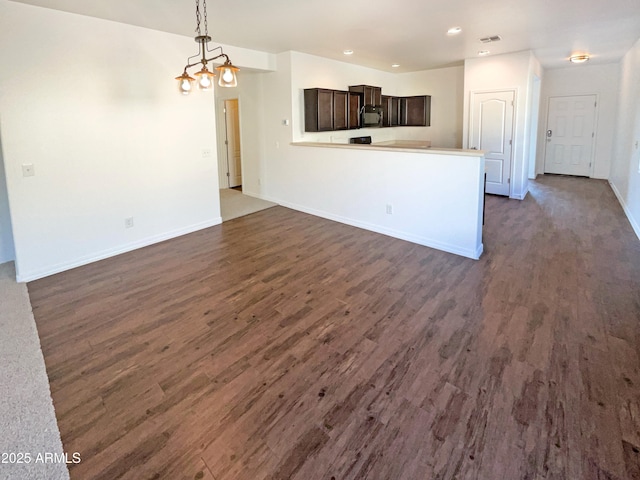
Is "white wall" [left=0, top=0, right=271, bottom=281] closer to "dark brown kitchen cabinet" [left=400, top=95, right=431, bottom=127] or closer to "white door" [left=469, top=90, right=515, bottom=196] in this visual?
"white door" [left=469, top=90, right=515, bottom=196]

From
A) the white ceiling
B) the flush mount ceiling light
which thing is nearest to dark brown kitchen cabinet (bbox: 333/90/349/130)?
the white ceiling

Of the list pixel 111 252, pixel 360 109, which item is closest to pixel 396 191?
pixel 360 109

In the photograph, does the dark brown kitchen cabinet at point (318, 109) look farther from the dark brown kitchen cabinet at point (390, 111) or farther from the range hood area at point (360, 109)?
the dark brown kitchen cabinet at point (390, 111)

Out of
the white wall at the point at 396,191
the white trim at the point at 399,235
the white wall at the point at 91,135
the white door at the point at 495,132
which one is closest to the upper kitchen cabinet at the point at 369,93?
the white door at the point at 495,132

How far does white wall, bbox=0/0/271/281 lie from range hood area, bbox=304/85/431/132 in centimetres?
177

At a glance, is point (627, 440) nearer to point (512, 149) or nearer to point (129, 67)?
point (129, 67)

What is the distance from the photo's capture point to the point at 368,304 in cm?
332

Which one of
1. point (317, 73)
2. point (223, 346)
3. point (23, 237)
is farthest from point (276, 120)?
point (223, 346)

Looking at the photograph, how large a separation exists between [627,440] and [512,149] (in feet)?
19.6

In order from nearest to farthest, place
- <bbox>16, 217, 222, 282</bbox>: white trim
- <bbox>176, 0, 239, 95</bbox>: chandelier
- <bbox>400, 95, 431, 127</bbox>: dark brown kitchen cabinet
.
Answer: <bbox>176, 0, 239, 95</bbox>: chandelier < <bbox>16, 217, 222, 282</bbox>: white trim < <bbox>400, 95, 431, 127</bbox>: dark brown kitchen cabinet

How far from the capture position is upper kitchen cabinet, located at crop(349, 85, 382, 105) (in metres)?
7.33

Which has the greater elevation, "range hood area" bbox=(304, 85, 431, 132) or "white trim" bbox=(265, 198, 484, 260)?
"range hood area" bbox=(304, 85, 431, 132)

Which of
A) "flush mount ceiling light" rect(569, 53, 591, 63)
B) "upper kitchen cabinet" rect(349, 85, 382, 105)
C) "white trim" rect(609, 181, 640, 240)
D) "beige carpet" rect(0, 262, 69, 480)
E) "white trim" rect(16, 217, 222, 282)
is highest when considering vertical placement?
"flush mount ceiling light" rect(569, 53, 591, 63)

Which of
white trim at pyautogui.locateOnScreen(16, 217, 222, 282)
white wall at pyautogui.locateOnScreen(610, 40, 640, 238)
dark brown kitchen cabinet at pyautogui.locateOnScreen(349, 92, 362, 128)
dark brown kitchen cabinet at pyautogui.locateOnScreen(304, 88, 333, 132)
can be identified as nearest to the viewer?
white trim at pyautogui.locateOnScreen(16, 217, 222, 282)
